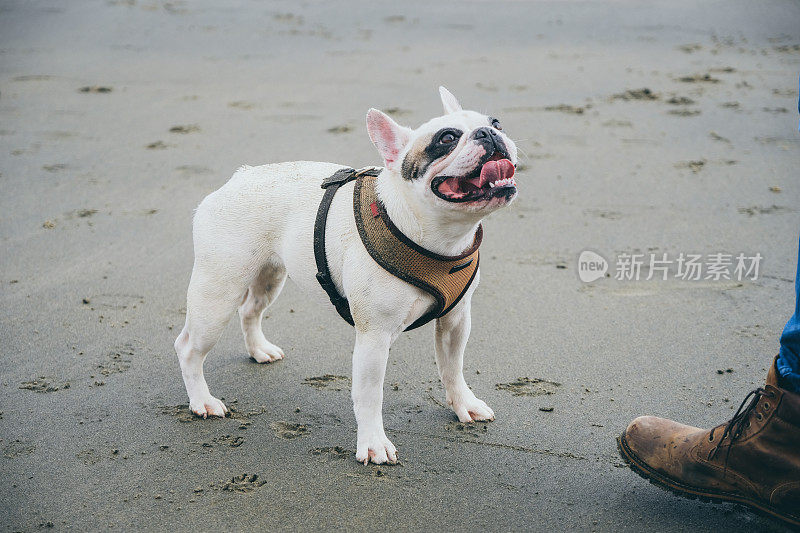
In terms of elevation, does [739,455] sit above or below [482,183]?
below

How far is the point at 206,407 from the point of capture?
316 cm

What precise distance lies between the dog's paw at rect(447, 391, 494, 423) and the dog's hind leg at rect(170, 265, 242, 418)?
3.08 ft

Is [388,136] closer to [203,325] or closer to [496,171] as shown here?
[496,171]

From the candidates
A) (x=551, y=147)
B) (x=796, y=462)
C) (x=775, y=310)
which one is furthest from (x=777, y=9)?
(x=796, y=462)

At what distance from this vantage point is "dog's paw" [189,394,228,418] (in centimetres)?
315

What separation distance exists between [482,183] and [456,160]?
0.35ft

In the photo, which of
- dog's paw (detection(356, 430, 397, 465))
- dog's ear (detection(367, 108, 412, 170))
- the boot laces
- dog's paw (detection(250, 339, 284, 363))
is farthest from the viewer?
dog's paw (detection(250, 339, 284, 363))

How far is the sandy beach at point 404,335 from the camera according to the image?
266 centimetres

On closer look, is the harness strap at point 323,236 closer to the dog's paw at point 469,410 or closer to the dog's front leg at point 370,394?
the dog's front leg at point 370,394

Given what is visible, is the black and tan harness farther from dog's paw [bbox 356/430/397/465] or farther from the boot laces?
the boot laces

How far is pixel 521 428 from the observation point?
9.92 ft

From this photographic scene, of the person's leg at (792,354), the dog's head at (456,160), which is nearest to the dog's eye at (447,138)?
the dog's head at (456,160)

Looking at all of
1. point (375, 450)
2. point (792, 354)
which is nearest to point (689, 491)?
point (792, 354)

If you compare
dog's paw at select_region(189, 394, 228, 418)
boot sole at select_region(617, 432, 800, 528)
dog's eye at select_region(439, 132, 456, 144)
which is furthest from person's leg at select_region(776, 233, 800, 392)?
dog's paw at select_region(189, 394, 228, 418)
